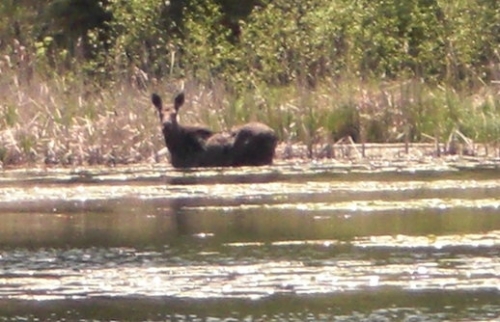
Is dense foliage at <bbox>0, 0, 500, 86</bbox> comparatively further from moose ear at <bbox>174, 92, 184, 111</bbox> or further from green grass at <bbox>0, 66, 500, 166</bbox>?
moose ear at <bbox>174, 92, 184, 111</bbox>

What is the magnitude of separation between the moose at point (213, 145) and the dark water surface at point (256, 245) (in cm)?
111

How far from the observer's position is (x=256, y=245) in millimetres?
12906

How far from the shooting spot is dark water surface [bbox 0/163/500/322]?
10148mm

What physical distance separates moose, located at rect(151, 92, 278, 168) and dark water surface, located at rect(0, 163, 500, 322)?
3.64 feet

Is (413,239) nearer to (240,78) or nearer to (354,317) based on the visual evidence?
(354,317)

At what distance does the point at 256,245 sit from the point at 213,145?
326 inches

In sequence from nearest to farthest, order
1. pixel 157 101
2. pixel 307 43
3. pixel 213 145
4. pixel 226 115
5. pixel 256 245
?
pixel 256 245 → pixel 213 145 → pixel 157 101 → pixel 226 115 → pixel 307 43

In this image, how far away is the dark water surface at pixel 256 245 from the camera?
33.3ft

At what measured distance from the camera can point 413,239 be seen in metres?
12.9

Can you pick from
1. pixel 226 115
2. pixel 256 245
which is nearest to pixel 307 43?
pixel 226 115

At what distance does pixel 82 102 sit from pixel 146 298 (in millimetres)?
13318

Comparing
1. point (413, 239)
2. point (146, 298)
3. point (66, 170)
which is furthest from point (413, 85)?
point (146, 298)

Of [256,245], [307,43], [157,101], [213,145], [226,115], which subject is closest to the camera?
[256,245]

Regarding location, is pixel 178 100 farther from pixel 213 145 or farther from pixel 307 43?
pixel 307 43
